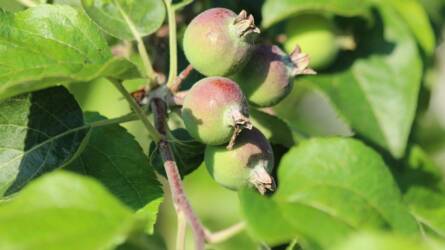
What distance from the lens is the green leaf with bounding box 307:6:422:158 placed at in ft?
7.06

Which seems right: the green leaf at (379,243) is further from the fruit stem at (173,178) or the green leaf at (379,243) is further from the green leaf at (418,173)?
the green leaf at (418,173)

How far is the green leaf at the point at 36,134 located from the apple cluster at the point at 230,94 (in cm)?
27

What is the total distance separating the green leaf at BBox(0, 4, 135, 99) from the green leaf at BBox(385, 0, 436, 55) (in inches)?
38.7

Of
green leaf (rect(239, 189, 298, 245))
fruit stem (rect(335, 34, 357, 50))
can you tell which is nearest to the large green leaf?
green leaf (rect(239, 189, 298, 245))

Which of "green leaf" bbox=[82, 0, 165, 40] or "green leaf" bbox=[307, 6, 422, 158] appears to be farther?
"green leaf" bbox=[307, 6, 422, 158]

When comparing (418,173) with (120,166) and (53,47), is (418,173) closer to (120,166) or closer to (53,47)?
(120,166)

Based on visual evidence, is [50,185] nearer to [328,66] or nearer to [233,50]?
[233,50]

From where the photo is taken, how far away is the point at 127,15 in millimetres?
1717

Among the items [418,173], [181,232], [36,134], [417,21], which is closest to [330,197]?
[181,232]

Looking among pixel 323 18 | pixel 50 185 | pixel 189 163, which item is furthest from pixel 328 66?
pixel 50 185

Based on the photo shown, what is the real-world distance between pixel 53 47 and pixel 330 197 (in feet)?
1.86

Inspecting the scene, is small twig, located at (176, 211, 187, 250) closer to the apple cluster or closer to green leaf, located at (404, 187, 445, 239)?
the apple cluster

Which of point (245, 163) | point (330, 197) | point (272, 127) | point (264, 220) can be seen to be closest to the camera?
point (264, 220)

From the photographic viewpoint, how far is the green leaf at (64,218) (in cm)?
111
